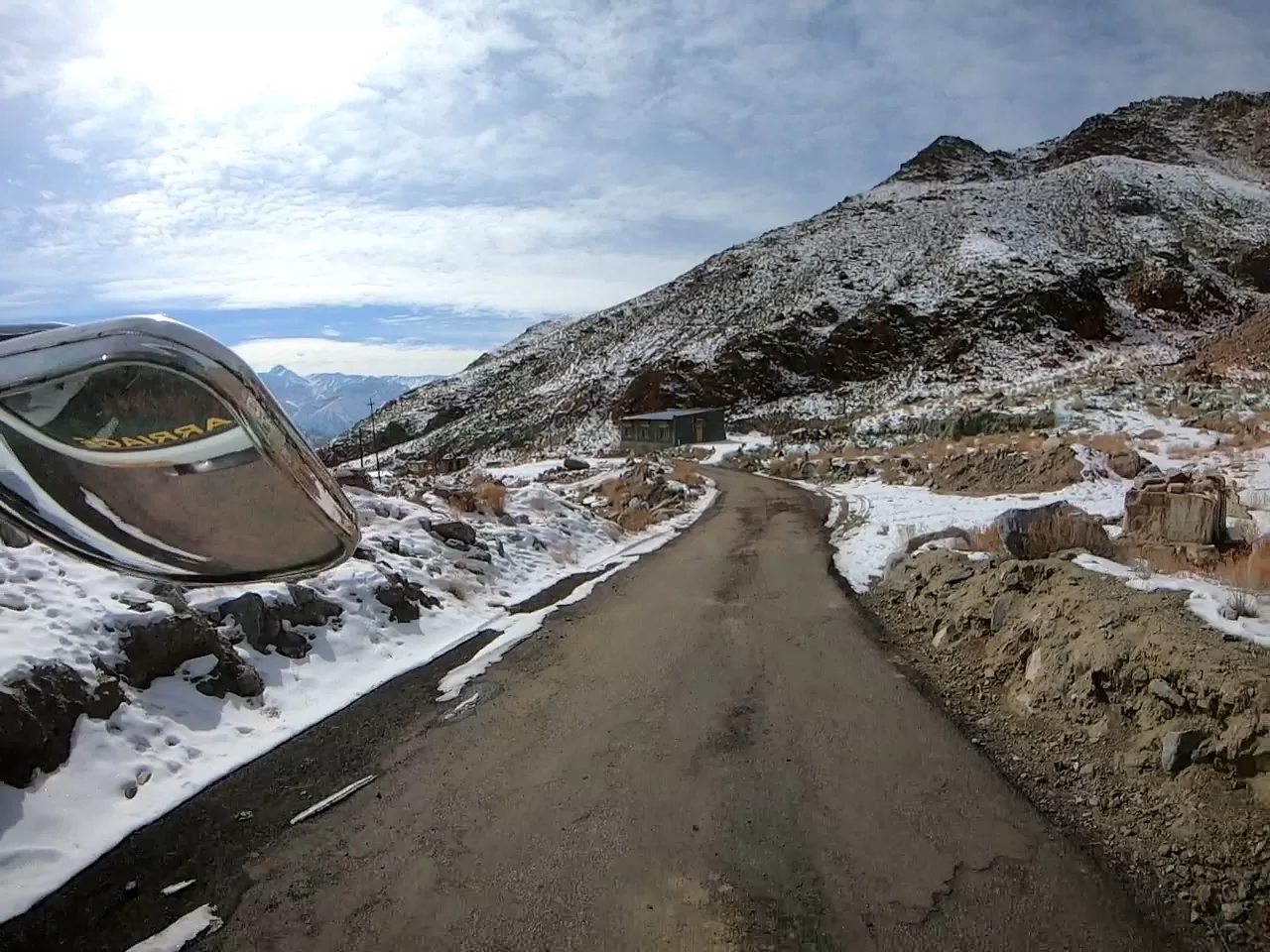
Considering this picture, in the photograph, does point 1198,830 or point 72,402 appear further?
point 1198,830

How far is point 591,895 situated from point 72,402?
290cm

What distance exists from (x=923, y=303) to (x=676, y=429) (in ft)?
129

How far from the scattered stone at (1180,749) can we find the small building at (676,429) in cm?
5205

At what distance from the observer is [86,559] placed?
233 centimetres

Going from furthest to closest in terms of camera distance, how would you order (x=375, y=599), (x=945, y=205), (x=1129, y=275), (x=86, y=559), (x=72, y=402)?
(x=945, y=205), (x=1129, y=275), (x=375, y=599), (x=86, y=559), (x=72, y=402)

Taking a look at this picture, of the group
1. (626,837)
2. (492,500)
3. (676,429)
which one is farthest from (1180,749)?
(676,429)

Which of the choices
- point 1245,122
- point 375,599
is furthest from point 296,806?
point 1245,122

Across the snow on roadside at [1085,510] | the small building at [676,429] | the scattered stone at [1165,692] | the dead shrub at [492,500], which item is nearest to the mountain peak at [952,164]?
the small building at [676,429]

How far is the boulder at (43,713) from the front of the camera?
4.23 m

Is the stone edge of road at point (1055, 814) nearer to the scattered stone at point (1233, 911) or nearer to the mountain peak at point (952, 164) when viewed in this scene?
the scattered stone at point (1233, 911)

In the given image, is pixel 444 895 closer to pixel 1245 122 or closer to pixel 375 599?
pixel 375 599

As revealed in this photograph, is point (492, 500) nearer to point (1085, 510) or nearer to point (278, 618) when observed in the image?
point (278, 618)

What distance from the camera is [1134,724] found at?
15.4ft

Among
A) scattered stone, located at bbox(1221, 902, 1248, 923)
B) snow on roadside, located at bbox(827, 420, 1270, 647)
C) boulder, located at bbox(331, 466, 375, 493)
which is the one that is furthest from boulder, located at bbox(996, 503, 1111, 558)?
boulder, located at bbox(331, 466, 375, 493)
